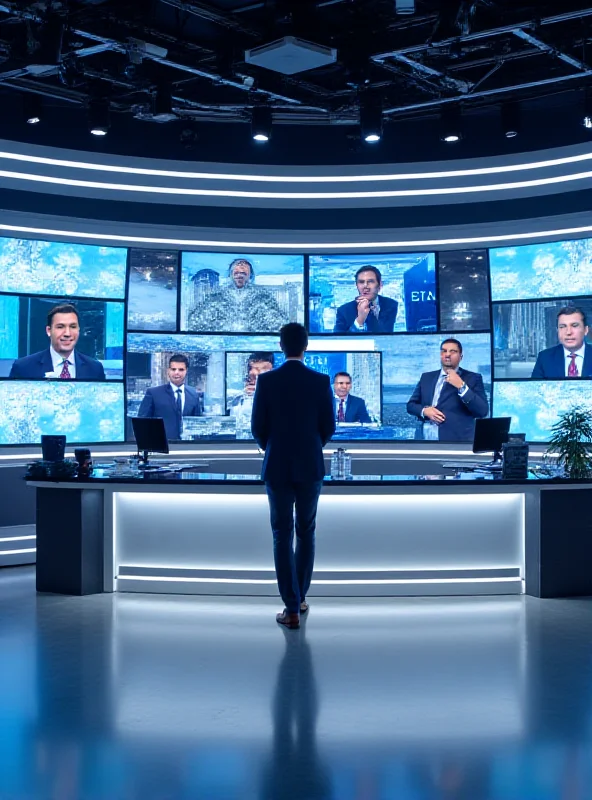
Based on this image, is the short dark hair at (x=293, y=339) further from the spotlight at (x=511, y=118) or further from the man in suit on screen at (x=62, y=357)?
the spotlight at (x=511, y=118)

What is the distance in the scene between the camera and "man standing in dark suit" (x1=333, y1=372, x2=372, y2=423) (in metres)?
8.47

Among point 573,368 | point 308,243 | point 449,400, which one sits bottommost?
point 449,400

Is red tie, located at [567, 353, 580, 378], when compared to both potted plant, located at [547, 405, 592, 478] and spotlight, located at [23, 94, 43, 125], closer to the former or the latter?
potted plant, located at [547, 405, 592, 478]

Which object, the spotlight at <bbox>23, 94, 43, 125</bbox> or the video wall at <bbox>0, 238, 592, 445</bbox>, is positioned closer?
the spotlight at <bbox>23, 94, 43, 125</bbox>

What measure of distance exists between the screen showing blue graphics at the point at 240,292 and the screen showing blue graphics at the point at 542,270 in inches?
77.3

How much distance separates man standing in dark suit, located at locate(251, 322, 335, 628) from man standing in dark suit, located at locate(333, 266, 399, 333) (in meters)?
3.58

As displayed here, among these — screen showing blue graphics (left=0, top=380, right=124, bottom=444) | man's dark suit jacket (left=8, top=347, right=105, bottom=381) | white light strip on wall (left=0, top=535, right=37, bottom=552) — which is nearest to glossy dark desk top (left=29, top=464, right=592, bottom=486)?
white light strip on wall (left=0, top=535, right=37, bottom=552)

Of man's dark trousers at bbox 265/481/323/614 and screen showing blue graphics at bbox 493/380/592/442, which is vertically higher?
screen showing blue graphics at bbox 493/380/592/442

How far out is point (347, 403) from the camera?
27.8 feet

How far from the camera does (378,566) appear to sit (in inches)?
227

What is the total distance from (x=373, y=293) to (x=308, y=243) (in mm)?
834

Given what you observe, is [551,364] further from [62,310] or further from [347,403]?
[62,310]

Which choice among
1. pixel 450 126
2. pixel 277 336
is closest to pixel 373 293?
pixel 277 336

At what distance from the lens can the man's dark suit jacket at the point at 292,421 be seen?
4805 mm
